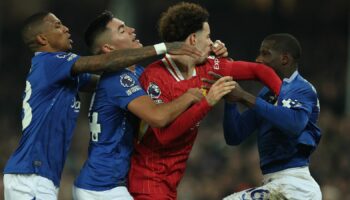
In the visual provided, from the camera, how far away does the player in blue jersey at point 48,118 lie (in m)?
6.41

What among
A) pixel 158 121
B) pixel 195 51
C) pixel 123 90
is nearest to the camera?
pixel 158 121

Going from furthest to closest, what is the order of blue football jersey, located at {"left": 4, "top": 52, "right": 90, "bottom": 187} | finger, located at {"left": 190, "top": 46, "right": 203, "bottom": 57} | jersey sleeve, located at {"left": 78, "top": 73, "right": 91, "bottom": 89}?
1. jersey sleeve, located at {"left": 78, "top": 73, "right": 91, "bottom": 89}
2. blue football jersey, located at {"left": 4, "top": 52, "right": 90, "bottom": 187}
3. finger, located at {"left": 190, "top": 46, "right": 203, "bottom": 57}

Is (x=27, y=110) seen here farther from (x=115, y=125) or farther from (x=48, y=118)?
(x=115, y=125)

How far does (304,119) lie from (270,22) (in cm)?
801

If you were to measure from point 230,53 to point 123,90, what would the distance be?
746 cm

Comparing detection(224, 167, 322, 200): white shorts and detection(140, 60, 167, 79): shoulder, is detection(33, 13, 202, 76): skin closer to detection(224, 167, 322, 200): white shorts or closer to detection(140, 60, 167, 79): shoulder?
detection(140, 60, 167, 79): shoulder

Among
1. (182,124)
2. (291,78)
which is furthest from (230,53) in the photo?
(182,124)

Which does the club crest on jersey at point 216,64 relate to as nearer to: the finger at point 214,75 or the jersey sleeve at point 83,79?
the finger at point 214,75

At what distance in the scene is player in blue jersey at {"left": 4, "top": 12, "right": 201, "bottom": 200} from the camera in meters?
6.41

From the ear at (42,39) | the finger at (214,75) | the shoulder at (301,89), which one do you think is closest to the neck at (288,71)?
the shoulder at (301,89)

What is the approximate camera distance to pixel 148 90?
6.45 meters

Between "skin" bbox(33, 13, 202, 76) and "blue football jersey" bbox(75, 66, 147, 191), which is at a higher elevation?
"skin" bbox(33, 13, 202, 76)

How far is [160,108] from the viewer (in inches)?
243

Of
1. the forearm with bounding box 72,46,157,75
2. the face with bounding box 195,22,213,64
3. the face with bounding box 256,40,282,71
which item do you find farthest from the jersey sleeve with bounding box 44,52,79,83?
the face with bounding box 256,40,282,71
